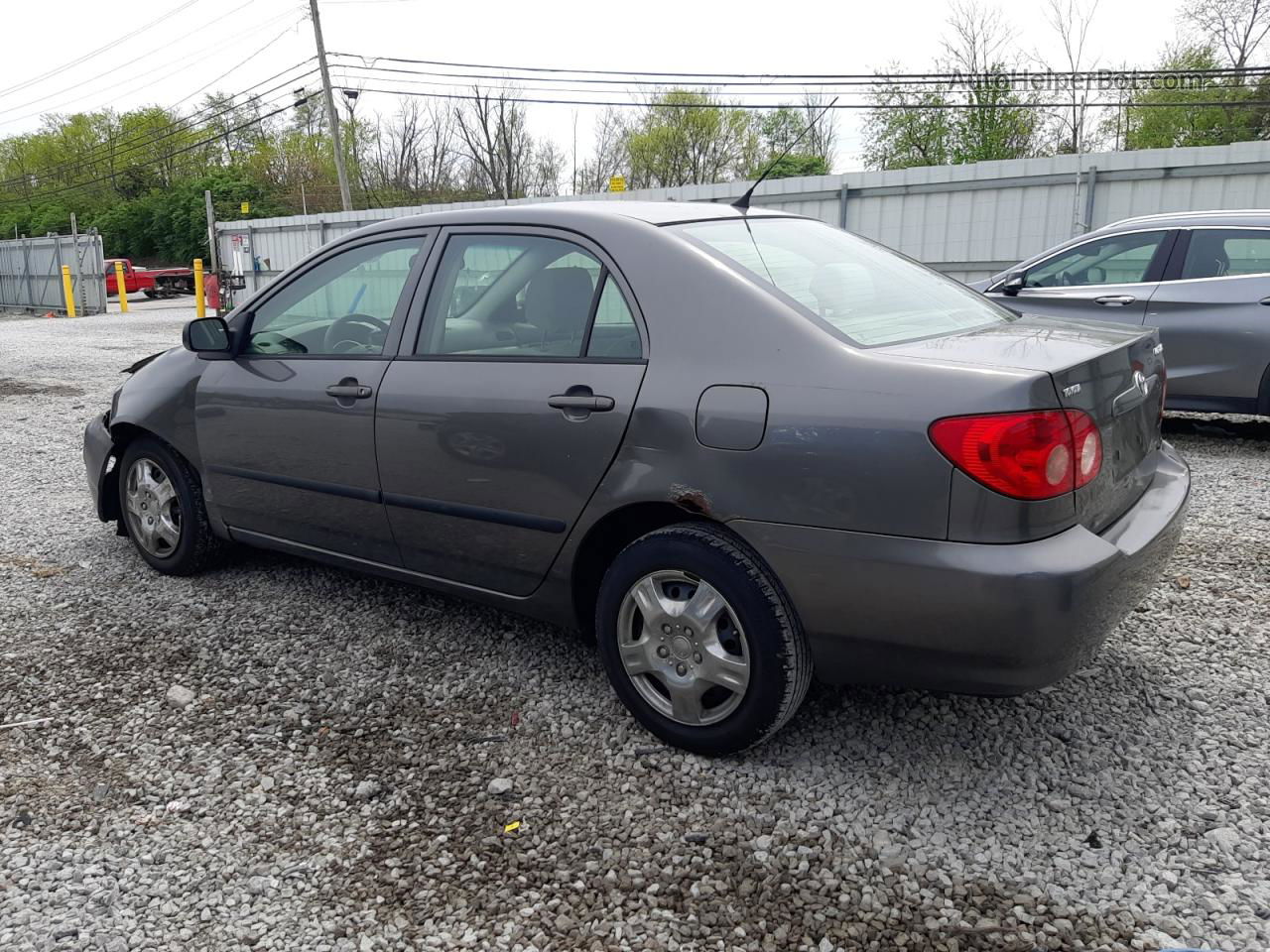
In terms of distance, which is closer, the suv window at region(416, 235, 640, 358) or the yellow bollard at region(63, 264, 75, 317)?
the suv window at region(416, 235, 640, 358)

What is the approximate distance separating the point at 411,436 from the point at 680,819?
153 cm

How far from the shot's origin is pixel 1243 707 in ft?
10.5

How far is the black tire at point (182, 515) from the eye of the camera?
4375 millimetres

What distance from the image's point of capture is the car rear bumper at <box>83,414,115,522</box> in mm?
4727

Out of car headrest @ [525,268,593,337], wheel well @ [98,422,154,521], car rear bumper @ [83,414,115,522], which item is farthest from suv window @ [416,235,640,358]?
car rear bumper @ [83,414,115,522]

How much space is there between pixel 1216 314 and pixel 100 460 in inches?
279

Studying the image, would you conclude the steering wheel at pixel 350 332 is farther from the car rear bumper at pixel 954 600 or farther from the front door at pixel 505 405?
the car rear bumper at pixel 954 600

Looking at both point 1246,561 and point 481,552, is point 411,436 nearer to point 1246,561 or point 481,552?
point 481,552

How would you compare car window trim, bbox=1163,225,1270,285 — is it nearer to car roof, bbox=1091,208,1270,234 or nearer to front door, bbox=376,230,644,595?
car roof, bbox=1091,208,1270,234

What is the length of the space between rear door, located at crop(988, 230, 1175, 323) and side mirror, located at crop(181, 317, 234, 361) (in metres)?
5.68

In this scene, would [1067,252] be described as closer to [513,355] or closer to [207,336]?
[513,355]

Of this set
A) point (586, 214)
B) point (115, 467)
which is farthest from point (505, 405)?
point (115, 467)

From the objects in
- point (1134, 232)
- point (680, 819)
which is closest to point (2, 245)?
point (1134, 232)

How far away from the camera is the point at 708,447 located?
272 centimetres
